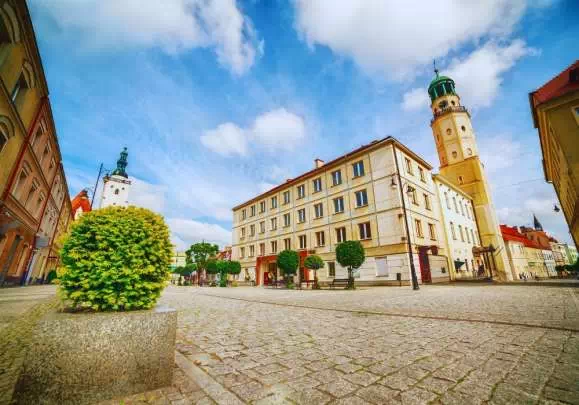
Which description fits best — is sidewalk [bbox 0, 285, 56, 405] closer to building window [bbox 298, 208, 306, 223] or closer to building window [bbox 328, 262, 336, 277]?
building window [bbox 328, 262, 336, 277]

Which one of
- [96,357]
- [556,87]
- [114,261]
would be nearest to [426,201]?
[556,87]

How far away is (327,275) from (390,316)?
59.5ft

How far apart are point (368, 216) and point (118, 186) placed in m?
58.1

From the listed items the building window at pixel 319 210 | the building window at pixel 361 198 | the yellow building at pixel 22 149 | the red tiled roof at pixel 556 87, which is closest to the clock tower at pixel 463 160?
the red tiled roof at pixel 556 87

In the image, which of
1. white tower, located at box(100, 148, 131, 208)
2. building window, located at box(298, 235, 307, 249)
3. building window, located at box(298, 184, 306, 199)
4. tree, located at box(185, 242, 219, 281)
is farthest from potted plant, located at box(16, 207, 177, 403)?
white tower, located at box(100, 148, 131, 208)

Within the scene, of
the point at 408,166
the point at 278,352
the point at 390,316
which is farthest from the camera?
the point at 408,166

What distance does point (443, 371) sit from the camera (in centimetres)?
284

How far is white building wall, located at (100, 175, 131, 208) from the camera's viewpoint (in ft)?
180

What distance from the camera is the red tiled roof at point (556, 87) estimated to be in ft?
52.0

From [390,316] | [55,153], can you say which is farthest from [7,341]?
[55,153]

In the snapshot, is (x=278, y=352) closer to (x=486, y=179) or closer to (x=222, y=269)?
(x=222, y=269)

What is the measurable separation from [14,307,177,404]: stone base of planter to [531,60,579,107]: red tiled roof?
2410cm

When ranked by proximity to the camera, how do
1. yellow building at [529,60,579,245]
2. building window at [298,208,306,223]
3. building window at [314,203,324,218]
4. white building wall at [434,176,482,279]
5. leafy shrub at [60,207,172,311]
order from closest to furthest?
leafy shrub at [60,207,172,311], yellow building at [529,60,579,245], white building wall at [434,176,482,279], building window at [314,203,324,218], building window at [298,208,306,223]

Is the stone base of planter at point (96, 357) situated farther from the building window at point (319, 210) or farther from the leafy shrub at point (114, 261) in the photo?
the building window at point (319, 210)
